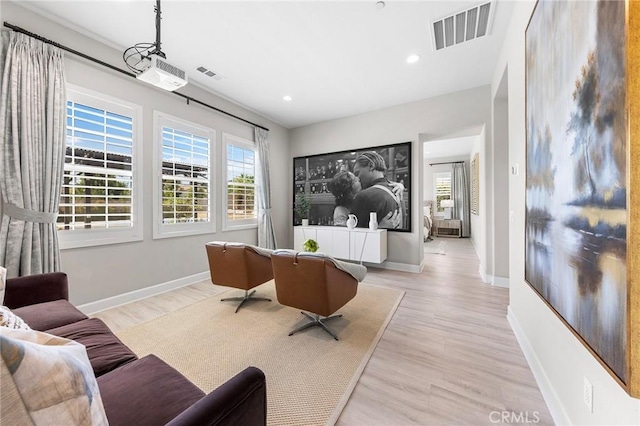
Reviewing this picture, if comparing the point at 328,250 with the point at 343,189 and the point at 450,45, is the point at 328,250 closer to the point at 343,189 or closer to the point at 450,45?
the point at 343,189

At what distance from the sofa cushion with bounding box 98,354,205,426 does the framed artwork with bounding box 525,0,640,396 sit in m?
1.52

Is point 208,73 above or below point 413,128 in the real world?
above

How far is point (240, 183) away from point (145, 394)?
4.00m

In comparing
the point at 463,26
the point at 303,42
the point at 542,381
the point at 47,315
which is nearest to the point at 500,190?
the point at 463,26

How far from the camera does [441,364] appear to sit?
1.90 meters

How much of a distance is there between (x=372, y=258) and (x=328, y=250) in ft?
3.00

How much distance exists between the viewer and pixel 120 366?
119cm

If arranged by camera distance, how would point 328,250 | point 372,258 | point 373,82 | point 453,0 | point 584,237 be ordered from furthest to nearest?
point 328,250
point 372,258
point 373,82
point 453,0
point 584,237

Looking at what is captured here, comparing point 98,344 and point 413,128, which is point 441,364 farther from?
point 413,128

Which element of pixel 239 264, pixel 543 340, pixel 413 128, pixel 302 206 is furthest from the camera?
pixel 302 206

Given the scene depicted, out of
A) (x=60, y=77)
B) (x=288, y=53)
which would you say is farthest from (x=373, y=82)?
(x=60, y=77)

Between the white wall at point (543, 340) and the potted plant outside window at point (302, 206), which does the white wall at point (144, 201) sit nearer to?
the potted plant outside window at point (302, 206)

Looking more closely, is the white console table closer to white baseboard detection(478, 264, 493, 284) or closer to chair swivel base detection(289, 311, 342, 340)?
white baseboard detection(478, 264, 493, 284)

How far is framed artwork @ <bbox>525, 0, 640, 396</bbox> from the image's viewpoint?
82 cm
